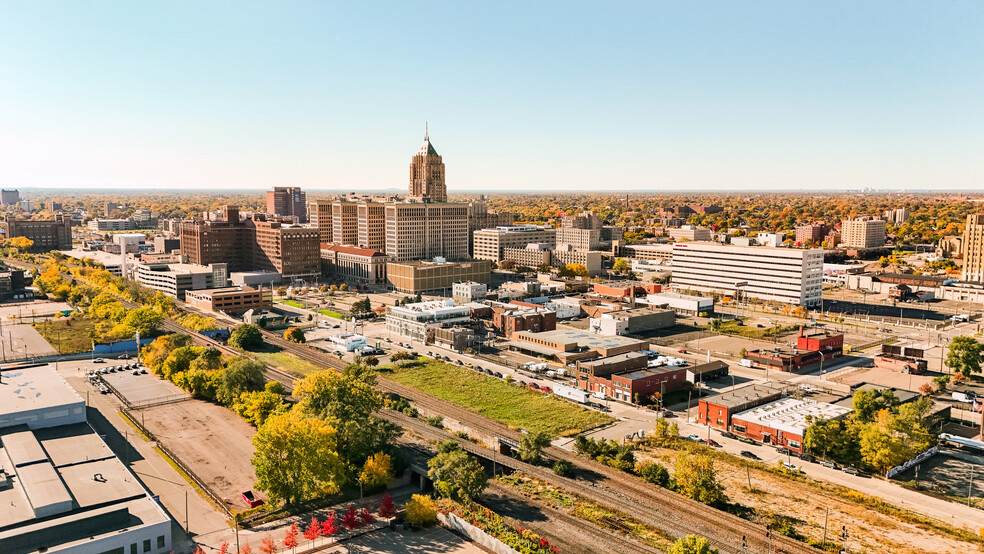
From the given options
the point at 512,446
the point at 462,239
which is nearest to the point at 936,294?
the point at 462,239

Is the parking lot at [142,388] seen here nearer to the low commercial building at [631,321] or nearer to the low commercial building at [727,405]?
the low commercial building at [727,405]

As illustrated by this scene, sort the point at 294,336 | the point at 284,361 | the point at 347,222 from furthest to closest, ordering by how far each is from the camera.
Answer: the point at 347,222, the point at 294,336, the point at 284,361

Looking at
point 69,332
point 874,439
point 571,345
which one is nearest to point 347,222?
point 69,332

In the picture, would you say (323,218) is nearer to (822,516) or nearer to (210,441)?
(210,441)

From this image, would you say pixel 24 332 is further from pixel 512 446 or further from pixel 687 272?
pixel 687 272

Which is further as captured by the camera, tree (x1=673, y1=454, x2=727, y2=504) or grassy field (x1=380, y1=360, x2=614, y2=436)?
grassy field (x1=380, y1=360, x2=614, y2=436)

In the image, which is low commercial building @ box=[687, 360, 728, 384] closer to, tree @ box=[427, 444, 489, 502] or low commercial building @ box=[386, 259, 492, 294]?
tree @ box=[427, 444, 489, 502]

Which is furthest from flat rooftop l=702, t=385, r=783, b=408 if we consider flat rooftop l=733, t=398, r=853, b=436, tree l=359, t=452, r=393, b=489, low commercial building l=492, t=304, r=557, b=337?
low commercial building l=492, t=304, r=557, b=337
